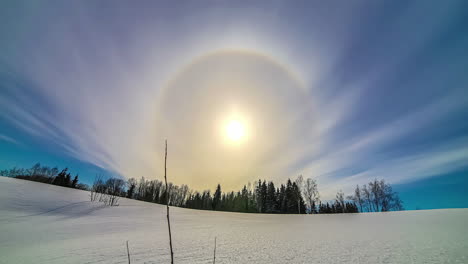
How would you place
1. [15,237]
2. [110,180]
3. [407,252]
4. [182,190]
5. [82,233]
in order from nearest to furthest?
[407,252] → [15,237] → [82,233] → [110,180] → [182,190]

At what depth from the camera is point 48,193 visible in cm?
2864

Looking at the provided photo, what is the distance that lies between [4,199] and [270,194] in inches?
2311

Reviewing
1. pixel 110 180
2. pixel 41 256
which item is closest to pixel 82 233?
pixel 41 256

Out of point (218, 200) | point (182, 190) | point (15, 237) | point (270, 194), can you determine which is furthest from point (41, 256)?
point (182, 190)

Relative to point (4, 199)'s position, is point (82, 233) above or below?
below

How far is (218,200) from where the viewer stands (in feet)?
237

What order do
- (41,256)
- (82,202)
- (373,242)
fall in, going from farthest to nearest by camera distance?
(82,202) → (373,242) → (41,256)

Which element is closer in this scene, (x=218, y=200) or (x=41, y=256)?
(x=41, y=256)

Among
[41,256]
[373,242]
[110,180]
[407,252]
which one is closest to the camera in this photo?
[41,256]

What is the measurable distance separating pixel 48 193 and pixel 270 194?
182 feet

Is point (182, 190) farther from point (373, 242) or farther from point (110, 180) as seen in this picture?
point (373, 242)

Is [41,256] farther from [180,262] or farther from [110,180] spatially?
[110,180]

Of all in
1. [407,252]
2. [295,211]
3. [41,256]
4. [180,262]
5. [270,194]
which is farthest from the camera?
[270,194]

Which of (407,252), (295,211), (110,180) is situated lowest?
(295,211)
